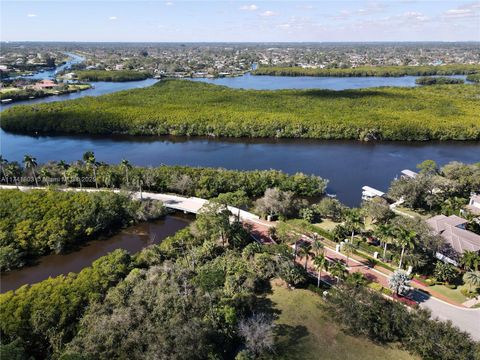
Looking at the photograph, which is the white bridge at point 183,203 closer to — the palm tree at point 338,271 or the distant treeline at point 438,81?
the palm tree at point 338,271

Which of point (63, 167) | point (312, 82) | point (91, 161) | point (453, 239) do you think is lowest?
point (453, 239)

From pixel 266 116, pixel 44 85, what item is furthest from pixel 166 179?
pixel 44 85

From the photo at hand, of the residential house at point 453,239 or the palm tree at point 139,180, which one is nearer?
the residential house at point 453,239

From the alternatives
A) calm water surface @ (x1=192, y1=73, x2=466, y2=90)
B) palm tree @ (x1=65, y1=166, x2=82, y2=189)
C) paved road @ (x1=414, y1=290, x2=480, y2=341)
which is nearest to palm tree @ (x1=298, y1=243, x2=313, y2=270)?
paved road @ (x1=414, y1=290, x2=480, y2=341)

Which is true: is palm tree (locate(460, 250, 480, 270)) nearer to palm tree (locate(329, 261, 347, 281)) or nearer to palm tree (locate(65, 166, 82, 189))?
palm tree (locate(329, 261, 347, 281))

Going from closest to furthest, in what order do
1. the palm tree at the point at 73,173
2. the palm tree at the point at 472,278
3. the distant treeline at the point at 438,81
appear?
the palm tree at the point at 472,278, the palm tree at the point at 73,173, the distant treeline at the point at 438,81

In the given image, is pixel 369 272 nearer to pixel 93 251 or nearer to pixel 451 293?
pixel 451 293

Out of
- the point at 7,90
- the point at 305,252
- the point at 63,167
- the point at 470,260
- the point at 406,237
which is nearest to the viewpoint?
the point at 406,237

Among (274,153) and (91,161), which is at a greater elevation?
(91,161)

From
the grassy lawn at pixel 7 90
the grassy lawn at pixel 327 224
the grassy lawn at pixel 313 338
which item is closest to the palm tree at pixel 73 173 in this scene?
the grassy lawn at pixel 327 224
